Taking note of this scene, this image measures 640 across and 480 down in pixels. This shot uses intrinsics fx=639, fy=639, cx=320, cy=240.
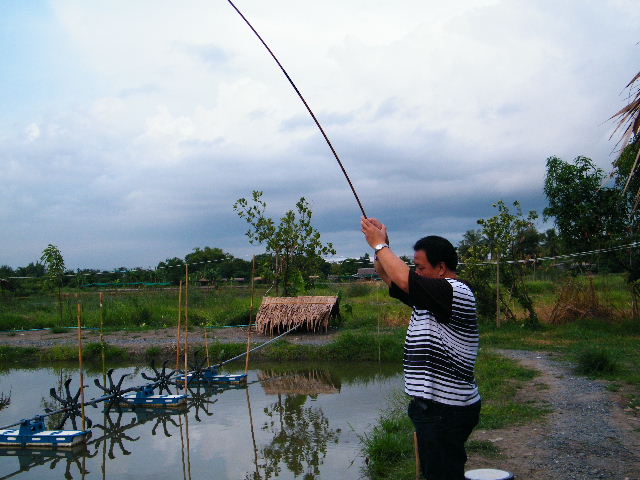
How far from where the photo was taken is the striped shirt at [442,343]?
231 centimetres

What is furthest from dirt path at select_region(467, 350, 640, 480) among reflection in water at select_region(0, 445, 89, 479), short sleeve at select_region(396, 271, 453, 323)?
reflection in water at select_region(0, 445, 89, 479)

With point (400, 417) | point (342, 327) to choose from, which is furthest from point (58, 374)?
point (400, 417)

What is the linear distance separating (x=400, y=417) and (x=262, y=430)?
163cm

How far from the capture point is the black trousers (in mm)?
2311

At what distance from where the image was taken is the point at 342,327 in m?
14.0

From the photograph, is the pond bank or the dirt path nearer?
the dirt path

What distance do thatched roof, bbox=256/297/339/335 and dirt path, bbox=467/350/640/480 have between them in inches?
247

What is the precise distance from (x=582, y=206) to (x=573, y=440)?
8.00m

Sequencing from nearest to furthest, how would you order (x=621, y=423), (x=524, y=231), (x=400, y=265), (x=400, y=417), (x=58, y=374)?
1. (x=400, y=265)
2. (x=621, y=423)
3. (x=400, y=417)
4. (x=58, y=374)
5. (x=524, y=231)

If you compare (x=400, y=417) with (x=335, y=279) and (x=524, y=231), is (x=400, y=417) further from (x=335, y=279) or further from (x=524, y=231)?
(x=335, y=279)

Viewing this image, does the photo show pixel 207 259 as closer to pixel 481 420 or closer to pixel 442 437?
pixel 481 420

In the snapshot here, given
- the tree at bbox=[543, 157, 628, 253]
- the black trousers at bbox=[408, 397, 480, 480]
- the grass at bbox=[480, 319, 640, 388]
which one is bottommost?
the grass at bbox=[480, 319, 640, 388]

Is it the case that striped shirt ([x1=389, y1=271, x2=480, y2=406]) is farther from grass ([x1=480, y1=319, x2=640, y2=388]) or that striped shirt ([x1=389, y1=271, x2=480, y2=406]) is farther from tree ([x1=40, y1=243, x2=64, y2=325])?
tree ([x1=40, y1=243, x2=64, y2=325])

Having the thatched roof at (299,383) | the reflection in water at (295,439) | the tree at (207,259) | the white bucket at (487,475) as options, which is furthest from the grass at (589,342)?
the tree at (207,259)
